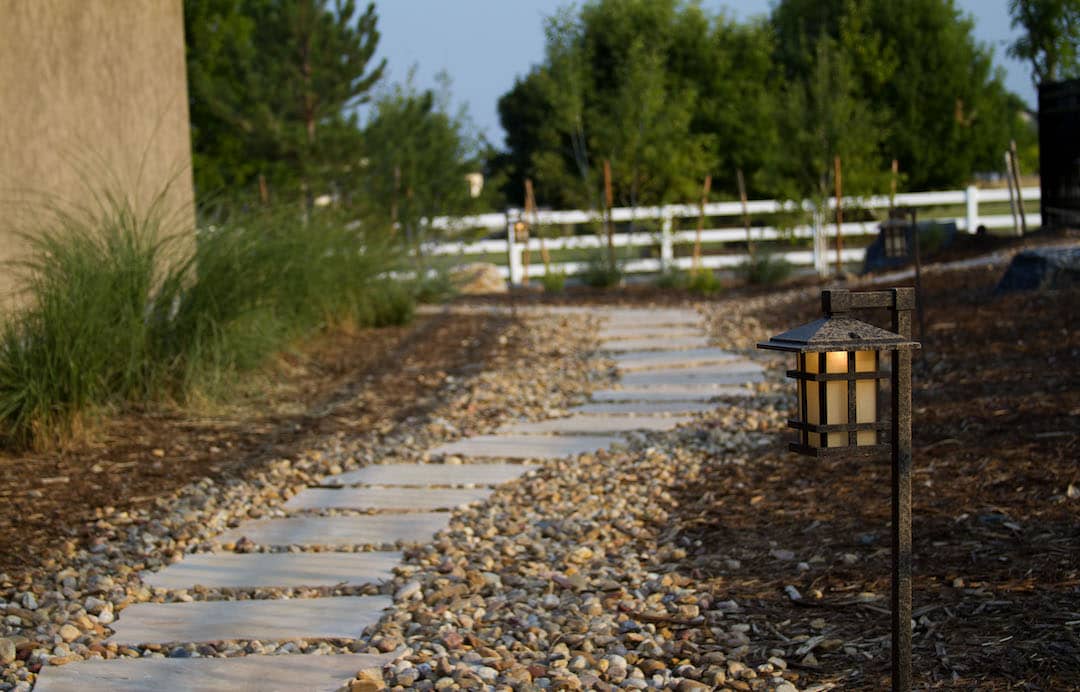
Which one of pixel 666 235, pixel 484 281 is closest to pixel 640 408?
pixel 484 281

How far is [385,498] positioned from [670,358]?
3.67 m

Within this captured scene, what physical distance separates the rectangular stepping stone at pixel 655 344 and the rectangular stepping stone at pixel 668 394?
1599 millimetres

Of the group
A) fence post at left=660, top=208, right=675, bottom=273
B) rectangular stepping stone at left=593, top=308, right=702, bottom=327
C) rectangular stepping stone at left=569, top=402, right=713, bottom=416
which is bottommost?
rectangular stepping stone at left=569, top=402, right=713, bottom=416

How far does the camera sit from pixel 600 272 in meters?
13.5

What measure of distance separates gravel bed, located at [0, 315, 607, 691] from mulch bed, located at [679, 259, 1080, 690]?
1.16m

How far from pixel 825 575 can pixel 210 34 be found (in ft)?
63.1

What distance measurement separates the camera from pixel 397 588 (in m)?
3.33

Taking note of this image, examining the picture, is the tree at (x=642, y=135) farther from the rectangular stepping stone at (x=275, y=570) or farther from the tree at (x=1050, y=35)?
the rectangular stepping stone at (x=275, y=570)

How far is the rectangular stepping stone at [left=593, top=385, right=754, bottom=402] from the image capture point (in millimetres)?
6320

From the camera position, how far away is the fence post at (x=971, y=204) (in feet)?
55.6

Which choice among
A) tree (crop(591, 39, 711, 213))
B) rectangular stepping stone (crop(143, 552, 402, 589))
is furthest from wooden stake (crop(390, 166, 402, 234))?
rectangular stepping stone (crop(143, 552, 402, 589))

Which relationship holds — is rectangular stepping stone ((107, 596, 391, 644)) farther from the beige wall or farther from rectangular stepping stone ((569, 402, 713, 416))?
rectangular stepping stone ((569, 402, 713, 416))

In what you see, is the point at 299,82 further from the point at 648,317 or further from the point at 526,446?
the point at 526,446

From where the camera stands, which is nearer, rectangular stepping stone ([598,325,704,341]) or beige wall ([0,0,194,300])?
beige wall ([0,0,194,300])
